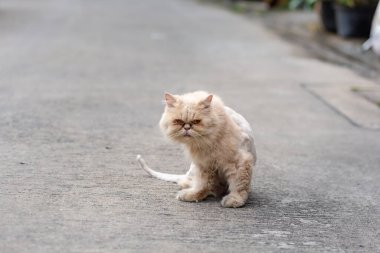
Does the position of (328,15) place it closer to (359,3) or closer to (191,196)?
(359,3)

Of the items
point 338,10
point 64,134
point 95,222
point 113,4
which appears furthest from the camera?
point 113,4

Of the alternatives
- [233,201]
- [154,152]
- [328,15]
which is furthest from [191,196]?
[328,15]

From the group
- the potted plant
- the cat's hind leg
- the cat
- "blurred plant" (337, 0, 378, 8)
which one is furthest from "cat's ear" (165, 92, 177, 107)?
"blurred plant" (337, 0, 378, 8)

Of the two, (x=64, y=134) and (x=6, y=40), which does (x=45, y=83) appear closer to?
(x=64, y=134)

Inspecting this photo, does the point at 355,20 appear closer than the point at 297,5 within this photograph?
Yes

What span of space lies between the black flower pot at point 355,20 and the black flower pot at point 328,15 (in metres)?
0.84

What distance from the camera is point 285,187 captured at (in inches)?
237

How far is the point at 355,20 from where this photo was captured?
16.0 m

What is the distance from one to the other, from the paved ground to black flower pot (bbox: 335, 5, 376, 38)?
2.01m

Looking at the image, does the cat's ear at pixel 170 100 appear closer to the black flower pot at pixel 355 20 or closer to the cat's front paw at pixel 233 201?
the cat's front paw at pixel 233 201

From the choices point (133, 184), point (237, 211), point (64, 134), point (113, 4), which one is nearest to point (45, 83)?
point (64, 134)

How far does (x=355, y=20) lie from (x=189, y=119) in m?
11.8

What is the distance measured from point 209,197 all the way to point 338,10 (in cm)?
1180

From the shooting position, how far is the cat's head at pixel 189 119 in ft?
16.7
